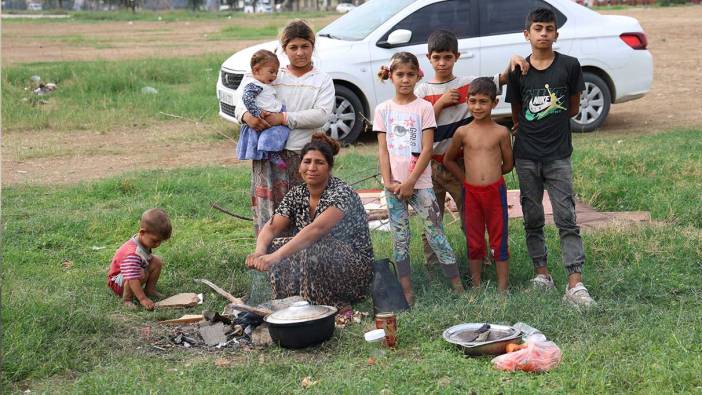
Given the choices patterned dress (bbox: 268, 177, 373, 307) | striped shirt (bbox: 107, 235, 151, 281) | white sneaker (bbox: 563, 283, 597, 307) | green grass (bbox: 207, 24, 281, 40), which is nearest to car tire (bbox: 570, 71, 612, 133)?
white sneaker (bbox: 563, 283, 597, 307)

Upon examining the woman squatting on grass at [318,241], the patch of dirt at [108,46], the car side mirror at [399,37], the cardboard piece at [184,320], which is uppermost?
the car side mirror at [399,37]

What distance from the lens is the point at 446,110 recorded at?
5.74 metres

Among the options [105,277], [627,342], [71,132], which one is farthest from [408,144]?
[71,132]

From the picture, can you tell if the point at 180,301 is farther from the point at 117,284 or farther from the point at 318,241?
the point at 318,241

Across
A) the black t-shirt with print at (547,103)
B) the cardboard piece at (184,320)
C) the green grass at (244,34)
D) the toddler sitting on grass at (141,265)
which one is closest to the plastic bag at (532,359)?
the black t-shirt with print at (547,103)

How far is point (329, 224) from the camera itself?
17.7 feet

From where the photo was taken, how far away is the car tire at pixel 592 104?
11.0 m

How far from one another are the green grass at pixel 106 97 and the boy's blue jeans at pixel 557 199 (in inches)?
308

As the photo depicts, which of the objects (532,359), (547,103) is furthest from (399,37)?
(532,359)

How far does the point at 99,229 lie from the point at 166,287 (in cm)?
145

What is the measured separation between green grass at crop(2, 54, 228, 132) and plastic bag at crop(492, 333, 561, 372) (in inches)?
354

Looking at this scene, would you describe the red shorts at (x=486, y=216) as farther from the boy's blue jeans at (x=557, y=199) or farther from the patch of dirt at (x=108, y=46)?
the patch of dirt at (x=108, y=46)

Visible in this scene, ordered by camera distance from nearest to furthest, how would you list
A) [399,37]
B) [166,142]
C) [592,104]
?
[399,37] < [592,104] < [166,142]

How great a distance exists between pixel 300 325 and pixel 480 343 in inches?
36.8
